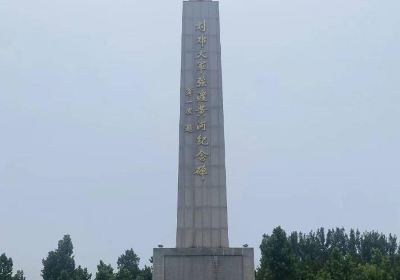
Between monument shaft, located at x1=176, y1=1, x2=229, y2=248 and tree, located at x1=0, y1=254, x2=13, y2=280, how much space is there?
16.9 meters

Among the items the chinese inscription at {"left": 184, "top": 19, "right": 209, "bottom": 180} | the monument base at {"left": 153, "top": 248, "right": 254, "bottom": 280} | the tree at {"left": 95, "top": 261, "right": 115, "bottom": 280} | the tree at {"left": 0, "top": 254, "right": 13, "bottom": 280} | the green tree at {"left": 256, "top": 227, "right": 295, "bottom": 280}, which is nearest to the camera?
the monument base at {"left": 153, "top": 248, "right": 254, "bottom": 280}

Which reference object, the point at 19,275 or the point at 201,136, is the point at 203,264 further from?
the point at 19,275

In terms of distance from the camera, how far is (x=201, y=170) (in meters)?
11.1

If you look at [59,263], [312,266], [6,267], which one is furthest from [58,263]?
[312,266]

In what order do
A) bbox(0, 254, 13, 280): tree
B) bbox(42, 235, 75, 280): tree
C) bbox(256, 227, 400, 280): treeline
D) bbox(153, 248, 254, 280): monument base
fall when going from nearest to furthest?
1. bbox(153, 248, 254, 280): monument base
2. bbox(256, 227, 400, 280): treeline
3. bbox(0, 254, 13, 280): tree
4. bbox(42, 235, 75, 280): tree

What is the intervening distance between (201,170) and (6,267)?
56.6 feet

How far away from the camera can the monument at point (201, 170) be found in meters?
10.6

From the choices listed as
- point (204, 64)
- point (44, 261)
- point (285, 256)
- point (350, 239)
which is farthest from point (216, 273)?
point (350, 239)

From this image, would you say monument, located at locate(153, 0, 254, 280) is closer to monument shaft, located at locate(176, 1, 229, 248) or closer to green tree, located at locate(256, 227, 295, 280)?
monument shaft, located at locate(176, 1, 229, 248)

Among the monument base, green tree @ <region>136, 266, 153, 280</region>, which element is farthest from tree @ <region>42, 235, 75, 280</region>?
the monument base

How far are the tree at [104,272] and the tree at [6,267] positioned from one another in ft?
12.6

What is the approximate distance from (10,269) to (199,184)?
1726 centimetres

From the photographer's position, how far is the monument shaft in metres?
10.9

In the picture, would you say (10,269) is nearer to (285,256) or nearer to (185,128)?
(285,256)
